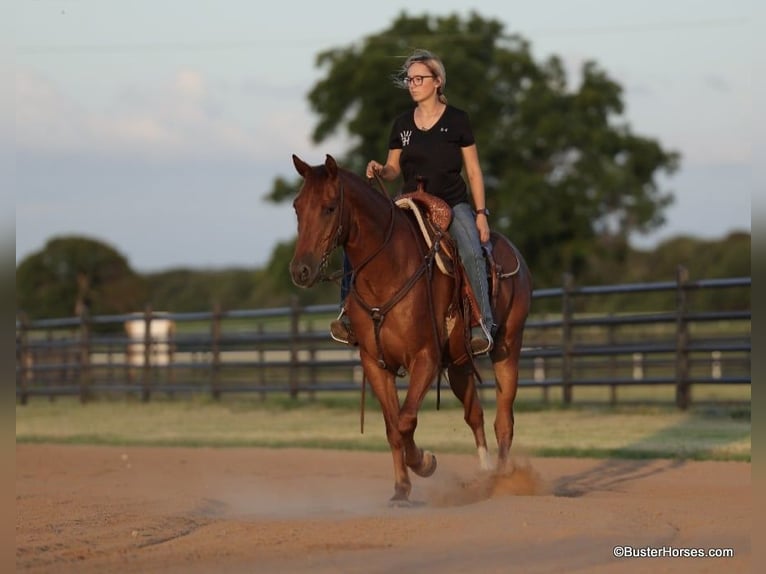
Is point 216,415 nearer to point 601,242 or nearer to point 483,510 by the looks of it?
point 483,510

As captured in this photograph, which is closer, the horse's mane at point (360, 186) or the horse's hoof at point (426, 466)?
the horse's mane at point (360, 186)

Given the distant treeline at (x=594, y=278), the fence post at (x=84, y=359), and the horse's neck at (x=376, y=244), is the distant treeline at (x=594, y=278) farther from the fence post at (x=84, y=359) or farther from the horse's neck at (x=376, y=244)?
the horse's neck at (x=376, y=244)

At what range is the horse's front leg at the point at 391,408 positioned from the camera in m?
9.60

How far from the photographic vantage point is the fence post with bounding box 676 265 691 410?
18.9 meters

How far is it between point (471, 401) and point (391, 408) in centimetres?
153

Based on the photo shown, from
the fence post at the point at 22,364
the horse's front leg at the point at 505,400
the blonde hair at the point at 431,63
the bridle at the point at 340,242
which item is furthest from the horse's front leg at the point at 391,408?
the fence post at the point at 22,364

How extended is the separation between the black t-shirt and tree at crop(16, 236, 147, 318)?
3677 cm

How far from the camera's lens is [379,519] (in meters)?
8.54

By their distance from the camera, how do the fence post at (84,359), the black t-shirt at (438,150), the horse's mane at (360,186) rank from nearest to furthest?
the horse's mane at (360,186) < the black t-shirt at (438,150) < the fence post at (84,359)

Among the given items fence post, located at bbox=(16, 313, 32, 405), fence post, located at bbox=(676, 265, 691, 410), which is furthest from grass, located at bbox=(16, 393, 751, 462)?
fence post, located at bbox=(16, 313, 32, 405)

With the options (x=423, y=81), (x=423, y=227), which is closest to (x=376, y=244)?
(x=423, y=227)

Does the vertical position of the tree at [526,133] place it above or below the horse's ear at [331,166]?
above

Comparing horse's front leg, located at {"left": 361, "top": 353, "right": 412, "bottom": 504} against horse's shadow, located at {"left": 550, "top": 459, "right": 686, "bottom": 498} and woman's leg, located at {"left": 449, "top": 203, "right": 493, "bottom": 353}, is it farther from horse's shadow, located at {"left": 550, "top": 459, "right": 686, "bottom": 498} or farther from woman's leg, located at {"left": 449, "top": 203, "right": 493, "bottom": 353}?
horse's shadow, located at {"left": 550, "top": 459, "right": 686, "bottom": 498}

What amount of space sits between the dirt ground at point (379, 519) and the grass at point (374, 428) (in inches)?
58.6
